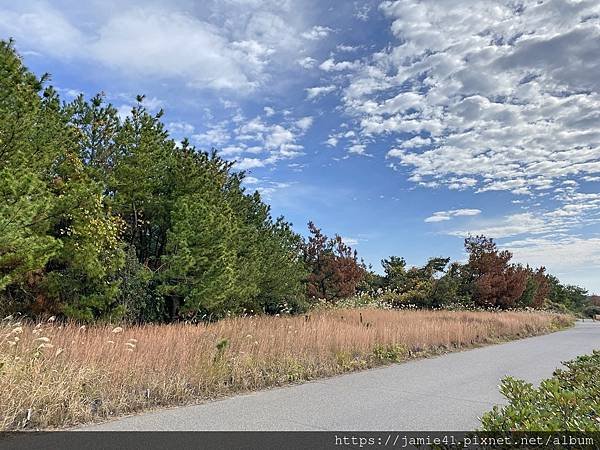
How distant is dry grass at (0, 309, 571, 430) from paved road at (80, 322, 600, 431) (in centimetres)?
41

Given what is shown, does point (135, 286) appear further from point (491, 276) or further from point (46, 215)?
point (491, 276)

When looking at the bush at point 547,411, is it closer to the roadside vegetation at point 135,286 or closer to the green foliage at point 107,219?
the roadside vegetation at point 135,286

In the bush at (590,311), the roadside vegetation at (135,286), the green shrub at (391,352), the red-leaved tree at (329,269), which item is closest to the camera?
the roadside vegetation at (135,286)

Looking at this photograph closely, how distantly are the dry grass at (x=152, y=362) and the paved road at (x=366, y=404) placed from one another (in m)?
0.41

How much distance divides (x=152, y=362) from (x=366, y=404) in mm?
3298

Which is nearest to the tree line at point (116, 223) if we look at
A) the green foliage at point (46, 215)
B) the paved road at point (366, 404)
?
the green foliage at point (46, 215)

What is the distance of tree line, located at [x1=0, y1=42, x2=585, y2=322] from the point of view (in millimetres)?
10023

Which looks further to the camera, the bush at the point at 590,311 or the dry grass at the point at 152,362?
the bush at the point at 590,311

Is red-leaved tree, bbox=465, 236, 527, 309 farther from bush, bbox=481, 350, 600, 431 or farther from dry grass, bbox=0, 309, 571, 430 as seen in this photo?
bush, bbox=481, 350, 600, 431

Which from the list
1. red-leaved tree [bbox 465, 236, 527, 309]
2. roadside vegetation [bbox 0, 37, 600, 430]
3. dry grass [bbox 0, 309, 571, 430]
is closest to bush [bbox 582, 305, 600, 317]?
red-leaved tree [bbox 465, 236, 527, 309]

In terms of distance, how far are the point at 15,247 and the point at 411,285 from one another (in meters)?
30.8

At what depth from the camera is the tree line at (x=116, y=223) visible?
32.9ft

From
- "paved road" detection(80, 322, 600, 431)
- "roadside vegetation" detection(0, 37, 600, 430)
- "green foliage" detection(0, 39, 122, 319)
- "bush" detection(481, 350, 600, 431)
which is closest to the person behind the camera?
"bush" detection(481, 350, 600, 431)

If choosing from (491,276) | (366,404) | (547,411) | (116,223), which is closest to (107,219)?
(116,223)
